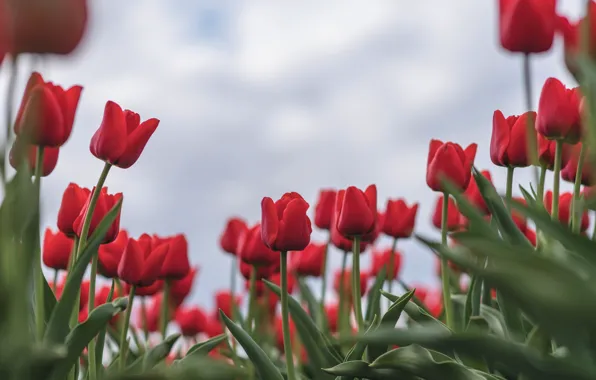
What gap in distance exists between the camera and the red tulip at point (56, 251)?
271 cm

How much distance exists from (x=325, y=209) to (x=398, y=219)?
0.33 metres

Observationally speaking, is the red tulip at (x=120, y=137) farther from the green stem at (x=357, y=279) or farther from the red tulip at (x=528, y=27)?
the red tulip at (x=528, y=27)

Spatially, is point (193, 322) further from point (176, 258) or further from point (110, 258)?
point (110, 258)

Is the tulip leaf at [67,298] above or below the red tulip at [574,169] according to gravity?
below

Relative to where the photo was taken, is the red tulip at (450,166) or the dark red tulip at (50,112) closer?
the dark red tulip at (50,112)

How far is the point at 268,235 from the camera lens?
226 cm

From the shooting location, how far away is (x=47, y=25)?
1224 millimetres

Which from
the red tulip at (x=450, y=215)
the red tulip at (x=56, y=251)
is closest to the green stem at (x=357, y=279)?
the red tulip at (x=450, y=215)

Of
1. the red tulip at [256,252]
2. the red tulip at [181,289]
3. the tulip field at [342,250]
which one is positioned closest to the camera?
the tulip field at [342,250]

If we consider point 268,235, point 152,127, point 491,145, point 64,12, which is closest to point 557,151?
point 491,145

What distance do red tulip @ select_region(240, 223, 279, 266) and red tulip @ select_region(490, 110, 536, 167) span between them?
95cm

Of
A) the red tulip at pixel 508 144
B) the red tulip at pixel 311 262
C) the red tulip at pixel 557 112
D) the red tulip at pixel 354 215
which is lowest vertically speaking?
the red tulip at pixel 311 262

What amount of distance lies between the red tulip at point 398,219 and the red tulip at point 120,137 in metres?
1.40

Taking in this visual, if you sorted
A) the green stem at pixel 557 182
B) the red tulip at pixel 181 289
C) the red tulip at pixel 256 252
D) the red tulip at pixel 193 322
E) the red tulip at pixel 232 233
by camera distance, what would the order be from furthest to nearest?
the red tulip at pixel 193 322 → the red tulip at pixel 181 289 → the red tulip at pixel 232 233 → the red tulip at pixel 256 252 → the green stem at pixel 557 182
